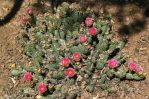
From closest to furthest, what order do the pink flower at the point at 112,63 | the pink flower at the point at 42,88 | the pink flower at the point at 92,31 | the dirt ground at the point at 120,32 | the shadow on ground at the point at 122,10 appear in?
the pink flower at the point at 42,88
the pink flower at the point at 112,63
the pink flower at the point at 92,31
the dirt ground at the point at 120,32
the shadow on ground at the point at 122,10

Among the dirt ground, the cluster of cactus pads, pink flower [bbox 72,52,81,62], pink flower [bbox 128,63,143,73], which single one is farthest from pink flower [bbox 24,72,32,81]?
pink flower [bbox 128,63,143,73]

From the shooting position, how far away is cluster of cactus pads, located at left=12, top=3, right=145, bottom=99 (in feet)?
18.2

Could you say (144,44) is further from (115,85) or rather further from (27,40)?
(27,40)

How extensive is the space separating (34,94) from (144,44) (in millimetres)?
1985

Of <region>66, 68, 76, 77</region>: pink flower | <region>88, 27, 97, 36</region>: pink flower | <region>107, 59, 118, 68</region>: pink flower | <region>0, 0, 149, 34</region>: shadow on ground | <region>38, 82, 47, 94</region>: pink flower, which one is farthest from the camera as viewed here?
<region>0, 0, 149, 34</region>: shadow on ground

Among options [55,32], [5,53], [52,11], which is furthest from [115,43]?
[5,53]

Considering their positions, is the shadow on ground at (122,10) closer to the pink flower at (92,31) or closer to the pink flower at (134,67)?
the pink flower at (92,31)

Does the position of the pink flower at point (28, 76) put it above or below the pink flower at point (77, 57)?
below

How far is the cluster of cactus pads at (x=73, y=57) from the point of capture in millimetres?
5535

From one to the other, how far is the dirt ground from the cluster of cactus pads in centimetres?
19

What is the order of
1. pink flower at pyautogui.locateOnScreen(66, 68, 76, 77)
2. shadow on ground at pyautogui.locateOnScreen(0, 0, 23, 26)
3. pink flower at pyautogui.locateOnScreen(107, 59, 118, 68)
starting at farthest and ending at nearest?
1. shadow on ground at pyautogui.locateOnScreen(0, 0, 23, 26)
2. pink flower at pyautogui.locateOnScreen(107, 59, 118, 68)
3. pink flower at pyautogui.locateOnScreen(66, 68, 76, 77)

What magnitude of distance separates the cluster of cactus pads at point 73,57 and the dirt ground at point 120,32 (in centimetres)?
19

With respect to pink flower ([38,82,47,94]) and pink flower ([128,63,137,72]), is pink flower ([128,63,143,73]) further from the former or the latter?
pink flower ([38,82,47,94])

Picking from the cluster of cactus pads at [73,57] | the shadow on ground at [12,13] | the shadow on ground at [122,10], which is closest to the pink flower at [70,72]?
the cluster of cactus pads at [73,57]
